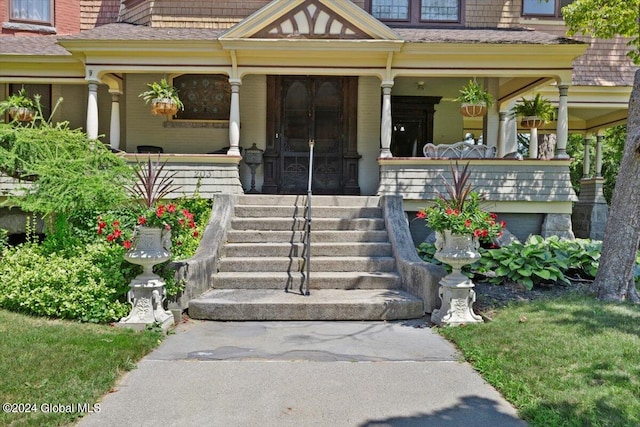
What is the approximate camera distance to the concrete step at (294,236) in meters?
7.63

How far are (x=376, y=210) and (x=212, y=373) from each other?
4.91m

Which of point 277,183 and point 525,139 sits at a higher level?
point 525,139

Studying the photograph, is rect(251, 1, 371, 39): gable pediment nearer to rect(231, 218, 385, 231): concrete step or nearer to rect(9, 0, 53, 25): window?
rect(231, 218, 385, 231): concrete step

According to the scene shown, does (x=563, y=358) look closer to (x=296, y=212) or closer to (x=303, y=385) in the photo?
(x=303, y=385)

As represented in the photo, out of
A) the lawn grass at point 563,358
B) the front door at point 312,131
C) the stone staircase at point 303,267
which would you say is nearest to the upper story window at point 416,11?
the front door at point 312,131

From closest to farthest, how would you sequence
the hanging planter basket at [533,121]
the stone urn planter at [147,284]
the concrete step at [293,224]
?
the stone urn planter at [147,284] < the concrete step at [293,224] < the hanging planter basket at [533,121]

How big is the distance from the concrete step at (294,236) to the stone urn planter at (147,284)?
226 centimetres

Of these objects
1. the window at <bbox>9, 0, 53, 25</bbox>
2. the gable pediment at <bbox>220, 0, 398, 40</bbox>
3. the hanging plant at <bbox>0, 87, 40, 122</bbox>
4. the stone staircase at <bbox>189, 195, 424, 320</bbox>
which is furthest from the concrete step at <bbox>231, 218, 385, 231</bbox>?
the window at <bbox>9, 0, 53, 25</bbox>

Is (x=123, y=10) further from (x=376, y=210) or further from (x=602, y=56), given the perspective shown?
(x=602, y=56)

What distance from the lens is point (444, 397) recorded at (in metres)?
3.61

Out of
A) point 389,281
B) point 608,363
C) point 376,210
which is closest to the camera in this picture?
point 608,363

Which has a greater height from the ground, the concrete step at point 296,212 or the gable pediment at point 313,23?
the gable pediment at point 313,23

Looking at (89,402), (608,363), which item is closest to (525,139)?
(608,363)

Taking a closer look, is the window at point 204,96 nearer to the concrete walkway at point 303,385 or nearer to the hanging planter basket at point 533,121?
the hanging planter basket at point 533,121
